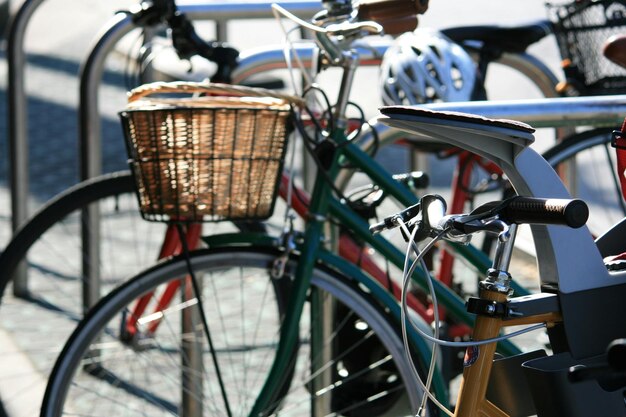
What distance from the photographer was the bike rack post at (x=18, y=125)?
175 inches

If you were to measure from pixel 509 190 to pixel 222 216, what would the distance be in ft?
4.23

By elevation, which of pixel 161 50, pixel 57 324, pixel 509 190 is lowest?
pixel 57 324

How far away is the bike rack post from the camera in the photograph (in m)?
4.45

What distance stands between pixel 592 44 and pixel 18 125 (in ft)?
7.22

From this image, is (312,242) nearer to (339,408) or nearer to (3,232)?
(339,408)

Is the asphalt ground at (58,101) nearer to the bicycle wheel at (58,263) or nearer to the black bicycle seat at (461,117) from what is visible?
the bicycle wheel at (58,263)

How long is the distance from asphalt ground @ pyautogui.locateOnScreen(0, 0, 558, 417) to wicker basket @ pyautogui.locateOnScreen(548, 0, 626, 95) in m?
0.61

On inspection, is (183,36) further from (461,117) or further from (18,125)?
(461,117)

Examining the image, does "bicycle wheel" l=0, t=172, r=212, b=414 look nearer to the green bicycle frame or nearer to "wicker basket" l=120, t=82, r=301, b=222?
"wicker basket" l=120, t=82, r=301, b=222

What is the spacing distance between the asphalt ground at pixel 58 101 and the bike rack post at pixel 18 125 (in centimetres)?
34

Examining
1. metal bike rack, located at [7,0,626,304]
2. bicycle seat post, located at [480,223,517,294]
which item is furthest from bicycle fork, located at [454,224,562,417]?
metal bike rack, located at [7,0,626,304]

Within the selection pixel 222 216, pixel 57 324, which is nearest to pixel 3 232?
pixel 57 324

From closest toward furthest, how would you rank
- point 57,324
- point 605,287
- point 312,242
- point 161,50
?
1. point 605,287
2. point 312,242
3. point 161,50
4. point 57,324

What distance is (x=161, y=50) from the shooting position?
Answer: 3.58 metres
